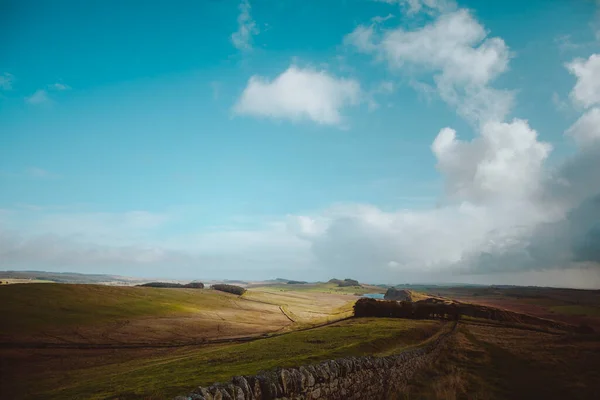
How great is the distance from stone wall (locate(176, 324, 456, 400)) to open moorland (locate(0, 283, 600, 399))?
1.52 metres

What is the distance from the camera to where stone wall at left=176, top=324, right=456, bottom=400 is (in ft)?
31.0

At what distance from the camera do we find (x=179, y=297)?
110 metres

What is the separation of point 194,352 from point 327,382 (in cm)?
3568

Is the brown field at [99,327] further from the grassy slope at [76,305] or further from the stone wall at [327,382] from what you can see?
the stone wall at [327,382]

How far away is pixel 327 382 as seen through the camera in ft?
41.2

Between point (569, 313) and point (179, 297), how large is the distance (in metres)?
114

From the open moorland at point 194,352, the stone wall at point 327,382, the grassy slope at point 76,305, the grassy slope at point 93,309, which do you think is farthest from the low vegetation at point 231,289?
the stone wall at point 327,382

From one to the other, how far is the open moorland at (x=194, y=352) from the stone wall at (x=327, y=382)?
1517 millimetres

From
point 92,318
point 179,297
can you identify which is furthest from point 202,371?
point 179,297

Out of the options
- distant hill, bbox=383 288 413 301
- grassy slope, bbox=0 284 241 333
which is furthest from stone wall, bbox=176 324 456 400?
distant hill, bbox=383 288 413 301

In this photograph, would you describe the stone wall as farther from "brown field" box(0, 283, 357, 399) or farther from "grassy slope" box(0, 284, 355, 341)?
"grassy slope" box(0, 284, 355, 341)

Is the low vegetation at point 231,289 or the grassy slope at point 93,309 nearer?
the grassy slope at point 93,309

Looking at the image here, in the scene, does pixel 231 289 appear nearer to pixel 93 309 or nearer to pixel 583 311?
pixel 93 309

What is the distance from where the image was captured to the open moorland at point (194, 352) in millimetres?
19875
